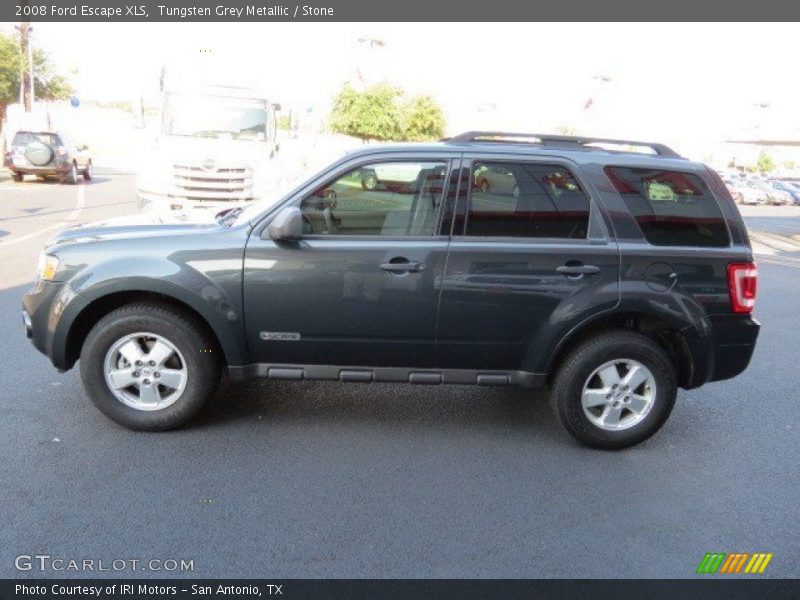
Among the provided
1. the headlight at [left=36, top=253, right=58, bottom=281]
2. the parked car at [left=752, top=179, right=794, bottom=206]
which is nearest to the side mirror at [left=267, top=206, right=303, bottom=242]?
the headlight at [left=36, top=253, right=58, bottom=281]

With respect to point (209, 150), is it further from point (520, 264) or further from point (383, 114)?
point (383, 114)

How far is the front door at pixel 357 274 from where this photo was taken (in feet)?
14.3

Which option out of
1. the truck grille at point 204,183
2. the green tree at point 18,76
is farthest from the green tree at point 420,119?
the truck grille at point 204,183

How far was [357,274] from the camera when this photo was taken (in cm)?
434

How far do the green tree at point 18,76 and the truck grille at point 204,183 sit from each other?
25.9m

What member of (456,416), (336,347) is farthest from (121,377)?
(456,416)

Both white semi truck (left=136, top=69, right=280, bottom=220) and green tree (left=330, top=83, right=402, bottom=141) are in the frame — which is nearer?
white semi truck (left=136, top=69, right=280, bottom=220)

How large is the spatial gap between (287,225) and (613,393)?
2263 mm

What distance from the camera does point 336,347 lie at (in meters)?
4.45

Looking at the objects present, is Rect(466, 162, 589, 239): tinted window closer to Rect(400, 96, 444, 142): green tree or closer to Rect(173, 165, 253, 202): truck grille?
Rect(173, 165, 253, 202): truck grille

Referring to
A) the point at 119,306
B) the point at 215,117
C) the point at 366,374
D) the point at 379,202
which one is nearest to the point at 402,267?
the point at 379,202

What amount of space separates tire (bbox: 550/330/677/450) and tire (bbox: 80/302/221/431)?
2221mm

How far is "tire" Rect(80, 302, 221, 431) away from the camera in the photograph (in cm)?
437
